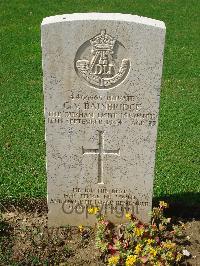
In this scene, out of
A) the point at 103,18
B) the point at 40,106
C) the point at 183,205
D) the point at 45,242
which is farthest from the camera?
the point at 40,106

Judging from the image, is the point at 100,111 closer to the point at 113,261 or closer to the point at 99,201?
the point at 99,201

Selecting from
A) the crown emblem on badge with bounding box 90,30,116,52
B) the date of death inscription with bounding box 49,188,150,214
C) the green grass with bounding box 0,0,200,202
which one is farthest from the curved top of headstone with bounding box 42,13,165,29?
the green grass with bounding box 0,0,200,202

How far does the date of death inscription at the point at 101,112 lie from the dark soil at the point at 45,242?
47.7 inches

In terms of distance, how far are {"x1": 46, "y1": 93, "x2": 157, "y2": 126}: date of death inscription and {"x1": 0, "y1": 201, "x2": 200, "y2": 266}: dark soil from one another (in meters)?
1.21

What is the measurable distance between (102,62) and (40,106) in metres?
3.77

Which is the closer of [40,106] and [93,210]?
[93,210]

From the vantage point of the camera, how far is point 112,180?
15.1 feet

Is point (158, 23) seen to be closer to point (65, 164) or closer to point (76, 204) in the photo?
point (65, 164)

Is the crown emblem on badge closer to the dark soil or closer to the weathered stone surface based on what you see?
the weathered stone surface

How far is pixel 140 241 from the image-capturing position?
4383mm

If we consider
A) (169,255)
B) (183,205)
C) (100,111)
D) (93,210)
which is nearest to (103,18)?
(100,111)

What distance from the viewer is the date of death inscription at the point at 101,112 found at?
4199 millimetres

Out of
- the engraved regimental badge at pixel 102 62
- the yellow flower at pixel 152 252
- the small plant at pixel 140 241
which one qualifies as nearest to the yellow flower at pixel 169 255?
the small plant at pixel 140 241

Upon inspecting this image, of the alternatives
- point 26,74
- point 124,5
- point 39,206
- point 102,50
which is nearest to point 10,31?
point 26,74
